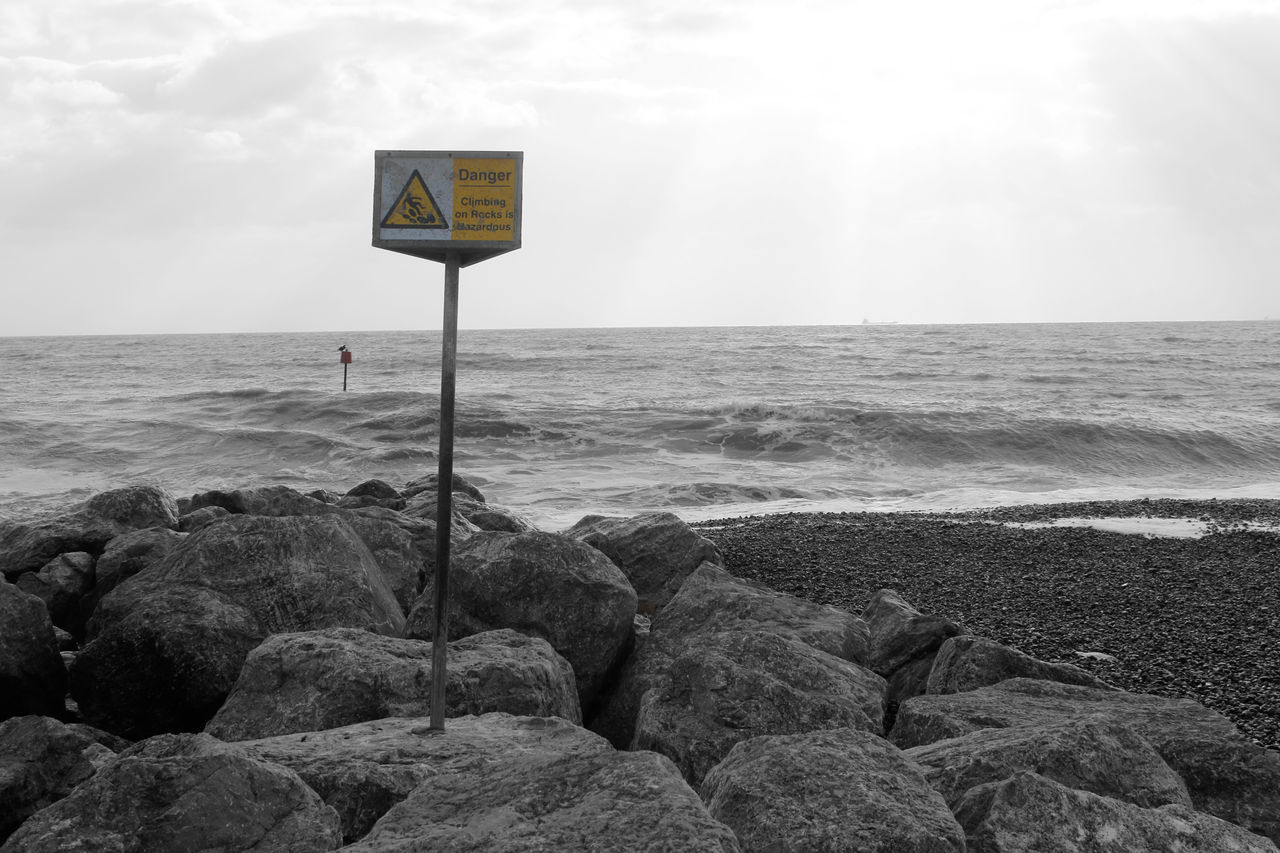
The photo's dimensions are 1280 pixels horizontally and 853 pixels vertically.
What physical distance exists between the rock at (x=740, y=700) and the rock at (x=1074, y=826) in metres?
1.36

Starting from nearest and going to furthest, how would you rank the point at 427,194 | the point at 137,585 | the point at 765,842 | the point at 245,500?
1. the point at 765,842
2. the point at 427,194
3. the point at 137,585
4. the point at 245,500

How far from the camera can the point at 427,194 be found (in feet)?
13.2

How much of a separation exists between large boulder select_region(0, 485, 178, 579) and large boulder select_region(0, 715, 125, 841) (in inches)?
163

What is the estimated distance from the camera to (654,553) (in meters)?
8.32

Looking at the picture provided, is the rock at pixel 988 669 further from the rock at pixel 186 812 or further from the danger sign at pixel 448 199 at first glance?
the rock at pixel 186 812

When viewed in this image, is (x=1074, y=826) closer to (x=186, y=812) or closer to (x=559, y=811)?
(x=559, y=811)

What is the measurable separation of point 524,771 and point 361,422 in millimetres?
26039

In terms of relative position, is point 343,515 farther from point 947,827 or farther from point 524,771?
point 947,827

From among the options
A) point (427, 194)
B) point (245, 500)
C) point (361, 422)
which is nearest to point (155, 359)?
point (361, 422)

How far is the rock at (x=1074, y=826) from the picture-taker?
2.86 m

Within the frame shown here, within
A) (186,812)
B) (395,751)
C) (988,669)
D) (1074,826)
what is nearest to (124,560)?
(395,751)

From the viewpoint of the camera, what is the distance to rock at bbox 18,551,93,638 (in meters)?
7.16

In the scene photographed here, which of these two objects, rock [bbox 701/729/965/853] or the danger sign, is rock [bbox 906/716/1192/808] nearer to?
rock [bbox 701/729/965/853]

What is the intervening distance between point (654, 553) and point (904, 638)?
2693 millimetres
